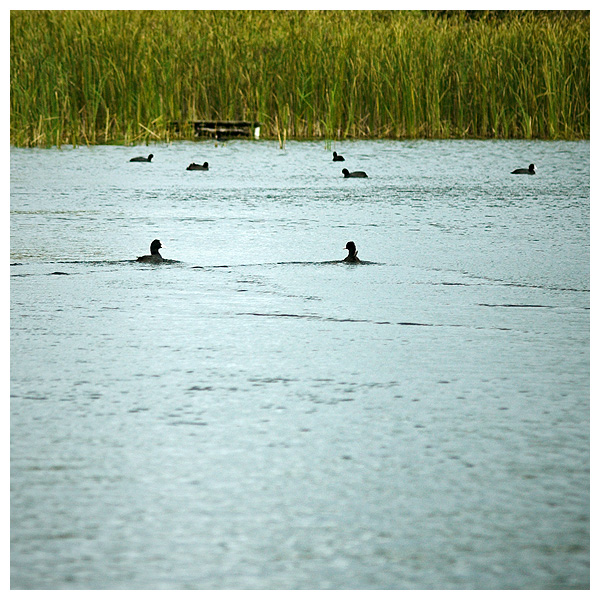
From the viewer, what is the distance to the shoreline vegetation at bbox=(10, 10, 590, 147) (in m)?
15.9

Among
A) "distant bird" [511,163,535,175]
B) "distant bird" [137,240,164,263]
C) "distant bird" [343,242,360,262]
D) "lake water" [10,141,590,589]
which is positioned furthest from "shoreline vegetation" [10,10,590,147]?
"distant bird" [343,242,360,262]

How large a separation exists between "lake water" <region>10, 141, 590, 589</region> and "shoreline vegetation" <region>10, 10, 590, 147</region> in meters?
7.30

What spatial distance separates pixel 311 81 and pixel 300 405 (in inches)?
501

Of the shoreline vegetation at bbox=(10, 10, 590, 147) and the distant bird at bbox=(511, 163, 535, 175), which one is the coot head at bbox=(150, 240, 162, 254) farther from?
the shoreline vegetation at bbox=(10, 10, 590, 147)

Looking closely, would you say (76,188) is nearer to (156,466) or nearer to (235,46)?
(235,46)

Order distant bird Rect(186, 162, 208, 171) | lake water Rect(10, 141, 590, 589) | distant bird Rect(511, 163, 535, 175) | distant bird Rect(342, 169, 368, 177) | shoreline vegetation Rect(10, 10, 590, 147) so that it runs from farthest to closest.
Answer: shoreline vegetation Rect(10, 10, 590, 147), distant bird Rect(186, 162, 208, 171), distant bird Rect(511, 163, 535, 175), distant bird Rect(342, 169, 368, 177), lake water Rect(10, 141, 590, 589)

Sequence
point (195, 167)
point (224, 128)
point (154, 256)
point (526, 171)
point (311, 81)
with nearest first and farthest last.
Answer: point (154, 256), point (526, 171), point (195, 167), point (311, 81), point (224, 128)

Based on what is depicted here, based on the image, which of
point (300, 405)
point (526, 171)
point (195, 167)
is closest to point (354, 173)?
point (195, 167)

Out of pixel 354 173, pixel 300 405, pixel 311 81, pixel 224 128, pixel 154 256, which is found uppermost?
pixel 311 81

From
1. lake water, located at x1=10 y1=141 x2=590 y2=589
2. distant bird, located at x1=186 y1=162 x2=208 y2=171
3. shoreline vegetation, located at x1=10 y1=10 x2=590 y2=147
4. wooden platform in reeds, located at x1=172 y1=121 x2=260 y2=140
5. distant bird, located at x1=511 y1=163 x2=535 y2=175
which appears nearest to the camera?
A: lake water, located at x1=10 y1=141 x2=590 y2=589

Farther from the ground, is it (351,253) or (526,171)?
(526,171)

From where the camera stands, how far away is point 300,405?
12.9 ft

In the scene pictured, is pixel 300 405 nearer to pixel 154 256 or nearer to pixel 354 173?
pixel 154 256
